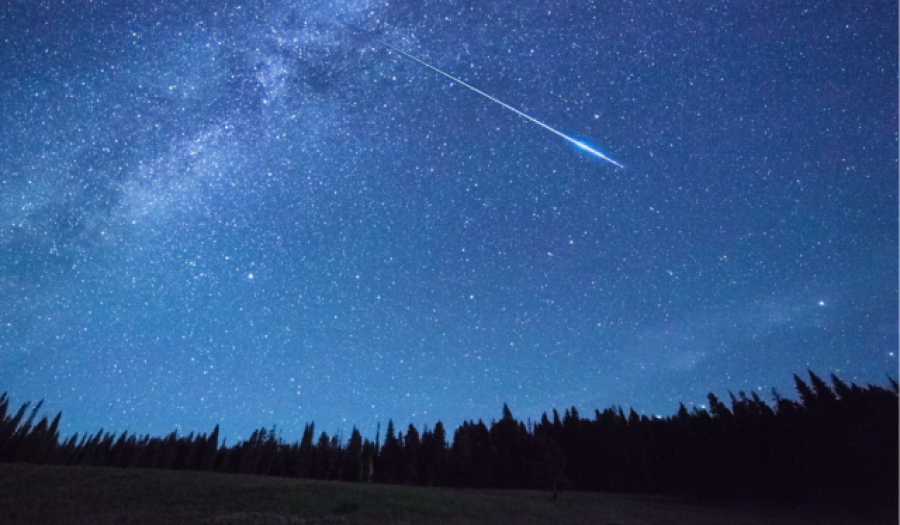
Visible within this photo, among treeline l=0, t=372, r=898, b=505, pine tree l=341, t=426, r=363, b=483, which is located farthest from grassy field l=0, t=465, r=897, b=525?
pine tree l=341, t=426, r=363, b=483

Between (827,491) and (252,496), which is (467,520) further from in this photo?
(827,491)

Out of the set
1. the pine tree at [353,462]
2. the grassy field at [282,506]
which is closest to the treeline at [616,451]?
the pine tree at [353,462]

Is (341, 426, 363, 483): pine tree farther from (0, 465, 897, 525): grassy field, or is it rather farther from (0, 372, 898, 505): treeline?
(0, 465, 897, 525): grassy field

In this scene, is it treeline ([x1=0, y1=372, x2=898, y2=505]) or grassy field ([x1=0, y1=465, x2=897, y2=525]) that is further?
treeline ([x1=0, y1=372, x2=898, y2=505])

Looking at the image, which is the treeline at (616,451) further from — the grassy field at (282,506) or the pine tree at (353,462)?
the grassy field at (282,506)

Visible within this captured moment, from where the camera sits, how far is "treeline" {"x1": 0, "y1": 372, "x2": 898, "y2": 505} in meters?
58.6

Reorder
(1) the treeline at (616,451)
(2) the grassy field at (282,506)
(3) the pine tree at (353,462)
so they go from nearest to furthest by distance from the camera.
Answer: (2) the grassy field at (282,506), (1) the treeline at (616,451), (3) the pine tree at (353,462)

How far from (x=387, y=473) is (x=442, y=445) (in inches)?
461

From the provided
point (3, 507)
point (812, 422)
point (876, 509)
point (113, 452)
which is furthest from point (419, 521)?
point (113, 452)

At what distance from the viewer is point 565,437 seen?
80.6 m

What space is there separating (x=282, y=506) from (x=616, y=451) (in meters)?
58.7

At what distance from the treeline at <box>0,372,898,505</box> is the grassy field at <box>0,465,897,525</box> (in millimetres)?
15997

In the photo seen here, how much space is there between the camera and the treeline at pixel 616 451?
58.6m

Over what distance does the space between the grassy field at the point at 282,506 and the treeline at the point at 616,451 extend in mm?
15997
